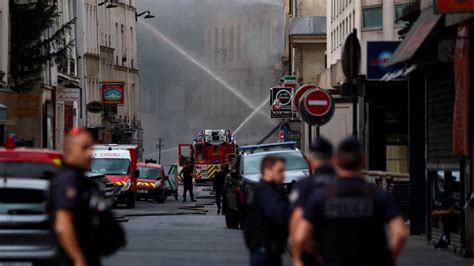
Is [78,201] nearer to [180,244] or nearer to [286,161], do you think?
[180,244]

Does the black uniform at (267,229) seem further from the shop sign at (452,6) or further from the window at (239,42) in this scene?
the window at (239,42)

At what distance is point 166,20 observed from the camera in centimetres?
10581

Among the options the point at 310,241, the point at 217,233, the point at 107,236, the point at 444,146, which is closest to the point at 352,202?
the point at 310,241

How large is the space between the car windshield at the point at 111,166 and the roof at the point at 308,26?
2438cm

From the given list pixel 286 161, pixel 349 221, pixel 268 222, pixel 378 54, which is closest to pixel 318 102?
pixel 378 54

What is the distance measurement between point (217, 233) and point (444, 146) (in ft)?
24.8

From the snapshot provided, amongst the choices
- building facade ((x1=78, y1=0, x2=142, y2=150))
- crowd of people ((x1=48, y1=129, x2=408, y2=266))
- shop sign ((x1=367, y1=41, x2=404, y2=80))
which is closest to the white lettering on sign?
shop sign ((x1=367, y1=41, x2=404, y2=80))

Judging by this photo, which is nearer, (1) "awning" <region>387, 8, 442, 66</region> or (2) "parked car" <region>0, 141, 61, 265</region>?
(2) "parked car" <region>0, 141, 61, 265</region>

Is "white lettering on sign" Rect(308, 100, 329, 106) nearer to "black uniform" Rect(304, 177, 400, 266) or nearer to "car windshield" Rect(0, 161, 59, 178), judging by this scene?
"car windshield" Rect(0, 161, 59, 178)

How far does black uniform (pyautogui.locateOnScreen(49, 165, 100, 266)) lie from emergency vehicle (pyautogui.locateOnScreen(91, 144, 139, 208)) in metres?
38.6

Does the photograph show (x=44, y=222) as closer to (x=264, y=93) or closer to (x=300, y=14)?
(x=300, y=14)

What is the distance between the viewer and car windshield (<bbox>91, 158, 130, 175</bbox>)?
167 ft

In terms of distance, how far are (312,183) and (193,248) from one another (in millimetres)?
13943

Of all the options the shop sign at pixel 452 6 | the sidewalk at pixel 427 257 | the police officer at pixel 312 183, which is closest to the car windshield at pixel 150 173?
the sidewalk at pixel 427 257
